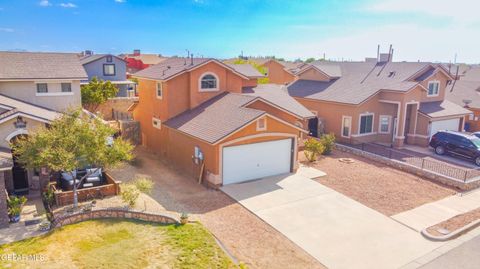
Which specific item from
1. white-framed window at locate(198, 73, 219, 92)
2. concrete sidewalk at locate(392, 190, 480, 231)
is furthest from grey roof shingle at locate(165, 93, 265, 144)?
concrete sidewalk at locate(392, 190, 480, 231)

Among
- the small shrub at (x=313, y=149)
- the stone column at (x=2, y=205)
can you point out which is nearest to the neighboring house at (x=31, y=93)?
the stone column at (x=2, y=205)

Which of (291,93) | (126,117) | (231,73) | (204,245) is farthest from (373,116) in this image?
(126,117)

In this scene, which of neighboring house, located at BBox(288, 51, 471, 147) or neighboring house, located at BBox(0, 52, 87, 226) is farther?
neighboring house, located at BBox(288, 51, 471, 147)

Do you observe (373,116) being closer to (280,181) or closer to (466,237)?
(280,181)

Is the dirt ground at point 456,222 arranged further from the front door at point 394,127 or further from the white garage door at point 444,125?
the white garage door at point 444,125

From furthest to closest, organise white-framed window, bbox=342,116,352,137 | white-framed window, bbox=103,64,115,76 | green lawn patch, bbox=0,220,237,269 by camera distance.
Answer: white-framed window, bbox=103,64,115,76
white-framed window, bbox=342,116,352,137
green lawn patch, bbox=0,220,237,269

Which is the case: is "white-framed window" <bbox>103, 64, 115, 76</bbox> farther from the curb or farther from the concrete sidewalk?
the curb
